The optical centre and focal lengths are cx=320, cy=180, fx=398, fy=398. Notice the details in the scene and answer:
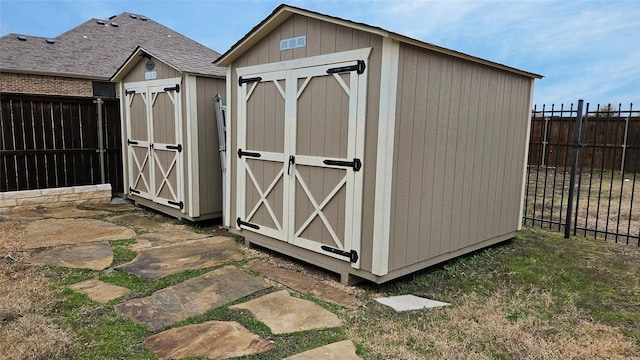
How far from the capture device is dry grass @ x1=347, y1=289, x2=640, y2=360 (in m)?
2.44

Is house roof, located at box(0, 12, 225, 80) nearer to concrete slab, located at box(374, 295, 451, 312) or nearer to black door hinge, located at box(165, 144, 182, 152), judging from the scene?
black door hinge, located at box(165, 144, 182, 152)

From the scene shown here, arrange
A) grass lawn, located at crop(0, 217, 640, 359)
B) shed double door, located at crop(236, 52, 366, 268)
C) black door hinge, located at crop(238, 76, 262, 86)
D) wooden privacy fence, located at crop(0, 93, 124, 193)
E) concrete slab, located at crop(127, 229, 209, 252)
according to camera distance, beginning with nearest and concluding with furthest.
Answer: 1. grass lawn, located at crop(0, 217, 640, 359)
2. shed double door, located at crop(236, 52, 366, 268)
3. black door hinge, located at crop(238, 76, 262, 86)
4. concrete slab, located at crop(127, 229, 209, 252)
5. wooden privacy fence, located at crop(0, 93, 124, 193)

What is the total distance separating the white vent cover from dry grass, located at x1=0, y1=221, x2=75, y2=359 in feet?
9.64

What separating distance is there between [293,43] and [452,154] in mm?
1871

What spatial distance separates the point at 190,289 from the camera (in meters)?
3.35

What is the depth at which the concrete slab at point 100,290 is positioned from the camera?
3.15 metres

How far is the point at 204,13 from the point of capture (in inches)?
652

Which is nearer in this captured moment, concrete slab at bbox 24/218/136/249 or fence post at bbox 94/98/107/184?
concrete slab at bbox 24/218/136/249

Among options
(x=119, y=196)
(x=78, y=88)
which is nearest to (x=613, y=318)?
(x=119, y=196)

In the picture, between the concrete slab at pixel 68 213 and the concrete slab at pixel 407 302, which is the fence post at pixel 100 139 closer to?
the concrete slab at pixel 68 213

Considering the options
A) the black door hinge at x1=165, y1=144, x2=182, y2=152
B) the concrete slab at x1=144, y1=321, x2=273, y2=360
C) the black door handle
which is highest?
the black door hinge at x1=165, y1=144, x2=182, y2=152

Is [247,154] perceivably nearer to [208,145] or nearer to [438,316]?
[208,145]

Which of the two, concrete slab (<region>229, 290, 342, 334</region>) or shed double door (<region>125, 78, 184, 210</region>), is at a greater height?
shed double door (<region>125, 78, 184, 210</region>)

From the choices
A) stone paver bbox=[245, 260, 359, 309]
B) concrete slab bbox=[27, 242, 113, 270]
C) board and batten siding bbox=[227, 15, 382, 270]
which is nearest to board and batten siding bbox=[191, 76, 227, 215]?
board and batten siding bbox=[227, 15, 382, 270]
